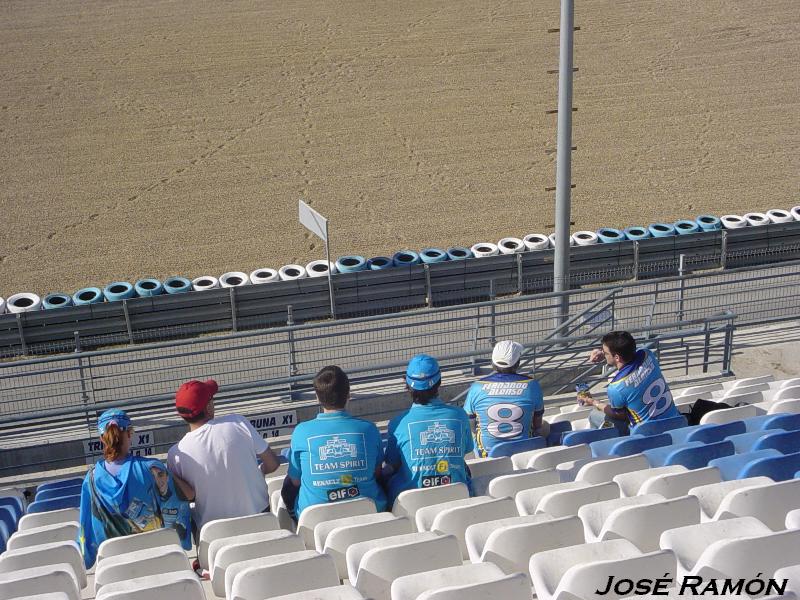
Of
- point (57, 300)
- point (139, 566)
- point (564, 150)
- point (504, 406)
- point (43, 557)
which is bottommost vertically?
point (43, 557)

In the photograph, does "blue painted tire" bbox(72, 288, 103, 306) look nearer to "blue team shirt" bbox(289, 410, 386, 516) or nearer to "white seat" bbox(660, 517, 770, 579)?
"blue team shirt" bbox(289, 410, 386, 516)

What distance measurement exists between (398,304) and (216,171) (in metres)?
7.08

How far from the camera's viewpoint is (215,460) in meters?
5.21

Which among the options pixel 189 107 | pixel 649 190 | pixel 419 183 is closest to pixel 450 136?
pixel 419 183

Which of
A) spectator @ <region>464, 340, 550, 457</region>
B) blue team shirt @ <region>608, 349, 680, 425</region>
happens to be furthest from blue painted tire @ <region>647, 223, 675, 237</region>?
spectator @ <region>464, 340, 550, 457</region>

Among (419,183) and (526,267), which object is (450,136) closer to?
(419,183)

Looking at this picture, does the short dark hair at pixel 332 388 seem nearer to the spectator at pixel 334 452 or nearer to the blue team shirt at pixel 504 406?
the spectator at pixel 334 452

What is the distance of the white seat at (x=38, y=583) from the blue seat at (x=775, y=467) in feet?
11.5

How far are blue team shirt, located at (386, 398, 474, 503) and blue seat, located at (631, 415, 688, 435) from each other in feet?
5.05

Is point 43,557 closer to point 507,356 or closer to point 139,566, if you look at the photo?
point 139,566

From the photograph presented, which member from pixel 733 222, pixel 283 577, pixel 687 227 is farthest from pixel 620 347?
pixel 733 222

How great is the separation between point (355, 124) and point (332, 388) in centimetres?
1690

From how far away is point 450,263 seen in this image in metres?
14.0

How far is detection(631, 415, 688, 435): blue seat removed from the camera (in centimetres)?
636
